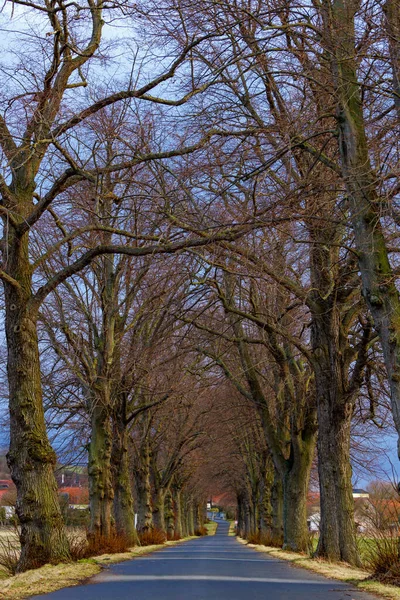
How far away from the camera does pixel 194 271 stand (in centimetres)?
1362

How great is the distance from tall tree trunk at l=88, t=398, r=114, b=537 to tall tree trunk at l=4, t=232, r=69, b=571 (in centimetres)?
771

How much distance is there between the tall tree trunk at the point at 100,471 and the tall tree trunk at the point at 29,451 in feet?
25.3

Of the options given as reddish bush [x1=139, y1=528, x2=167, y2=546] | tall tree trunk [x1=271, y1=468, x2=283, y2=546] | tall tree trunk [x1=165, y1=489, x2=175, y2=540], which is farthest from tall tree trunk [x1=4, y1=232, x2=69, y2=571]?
tall tree trunk [x1=165, y1=489, x2=175, y2=540]

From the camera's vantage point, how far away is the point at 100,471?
1838 cm

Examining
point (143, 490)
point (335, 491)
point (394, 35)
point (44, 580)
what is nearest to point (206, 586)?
point (44, 580)

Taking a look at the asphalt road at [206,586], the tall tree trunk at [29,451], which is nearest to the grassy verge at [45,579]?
the asphalt road at [206,586]

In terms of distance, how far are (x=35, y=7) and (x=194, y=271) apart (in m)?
5.89

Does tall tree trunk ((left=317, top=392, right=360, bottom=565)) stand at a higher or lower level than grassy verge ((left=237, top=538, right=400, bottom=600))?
higher

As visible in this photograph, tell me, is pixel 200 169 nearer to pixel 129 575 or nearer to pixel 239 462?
pixel 129 575

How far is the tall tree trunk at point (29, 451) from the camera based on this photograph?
9.82 meters

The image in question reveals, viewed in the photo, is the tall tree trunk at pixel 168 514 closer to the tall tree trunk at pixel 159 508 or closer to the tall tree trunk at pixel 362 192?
the tall tree trunk at pixel 159 508

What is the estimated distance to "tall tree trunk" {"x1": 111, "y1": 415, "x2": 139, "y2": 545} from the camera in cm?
2188

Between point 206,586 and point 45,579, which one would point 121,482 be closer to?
point 45,579

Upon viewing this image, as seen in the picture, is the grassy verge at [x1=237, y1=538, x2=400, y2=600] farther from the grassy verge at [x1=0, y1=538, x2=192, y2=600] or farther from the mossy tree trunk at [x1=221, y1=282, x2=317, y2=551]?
the mossy tree trunk at [x1=221, y1=282, x2=317, y2=551]
